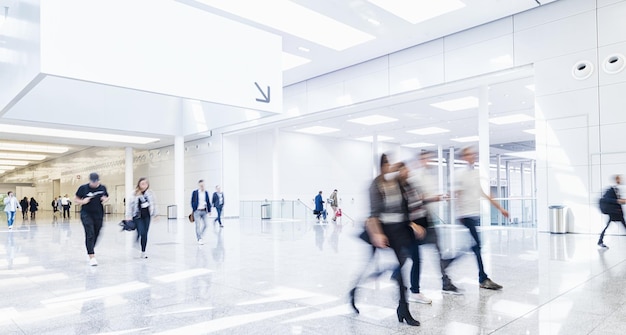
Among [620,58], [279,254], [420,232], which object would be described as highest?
[620,58]

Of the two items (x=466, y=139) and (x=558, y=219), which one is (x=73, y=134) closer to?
(x=558, y=219)

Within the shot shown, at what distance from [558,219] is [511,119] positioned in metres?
14.5

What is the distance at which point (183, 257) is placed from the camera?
9688 mm

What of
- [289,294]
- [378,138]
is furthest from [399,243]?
[378,138]

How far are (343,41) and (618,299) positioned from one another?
44.3 ft

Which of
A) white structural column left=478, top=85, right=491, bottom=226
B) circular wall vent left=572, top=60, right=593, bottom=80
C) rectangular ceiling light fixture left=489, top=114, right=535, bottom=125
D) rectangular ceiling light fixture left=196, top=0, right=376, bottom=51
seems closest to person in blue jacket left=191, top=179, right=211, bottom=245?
rectangular ceiling light fixture left=196, top=0, right=376, bottom=51

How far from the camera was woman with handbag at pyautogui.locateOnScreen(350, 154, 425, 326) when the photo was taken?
446 centimetres

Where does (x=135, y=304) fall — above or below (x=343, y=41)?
below

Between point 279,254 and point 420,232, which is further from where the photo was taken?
point 279,254

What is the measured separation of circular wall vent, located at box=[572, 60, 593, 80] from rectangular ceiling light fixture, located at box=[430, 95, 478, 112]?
7701 mm

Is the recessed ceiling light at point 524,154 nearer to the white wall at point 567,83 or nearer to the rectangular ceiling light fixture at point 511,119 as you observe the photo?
the rectangular ceiling light fixture at point 511,119

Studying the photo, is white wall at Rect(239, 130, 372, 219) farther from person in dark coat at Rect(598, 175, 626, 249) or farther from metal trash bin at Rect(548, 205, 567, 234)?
person in dark coat at Rect(598, 175, 626, 249)

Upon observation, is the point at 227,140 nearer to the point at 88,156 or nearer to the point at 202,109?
the point at 202,109

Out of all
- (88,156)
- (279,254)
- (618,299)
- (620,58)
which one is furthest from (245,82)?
(88,156)
